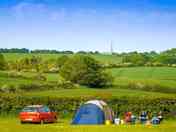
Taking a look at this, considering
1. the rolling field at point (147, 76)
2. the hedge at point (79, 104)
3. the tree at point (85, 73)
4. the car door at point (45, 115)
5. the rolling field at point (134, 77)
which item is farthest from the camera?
the rolling field at point (147, 76)

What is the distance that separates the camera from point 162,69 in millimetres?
127375

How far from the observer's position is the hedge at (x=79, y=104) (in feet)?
203

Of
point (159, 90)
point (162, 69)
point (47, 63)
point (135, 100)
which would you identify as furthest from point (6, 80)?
point (47, 63)

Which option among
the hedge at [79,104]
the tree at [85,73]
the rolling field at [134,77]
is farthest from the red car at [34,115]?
the tree at [85,73]

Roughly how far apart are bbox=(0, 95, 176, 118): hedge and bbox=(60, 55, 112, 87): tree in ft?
114

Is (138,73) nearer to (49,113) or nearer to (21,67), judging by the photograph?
(21,67)

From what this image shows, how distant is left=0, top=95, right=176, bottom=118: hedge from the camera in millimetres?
61906

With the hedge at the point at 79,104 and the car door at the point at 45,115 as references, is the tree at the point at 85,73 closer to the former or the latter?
the hedge at the point at 79,104

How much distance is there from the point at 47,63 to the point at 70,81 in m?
52.7

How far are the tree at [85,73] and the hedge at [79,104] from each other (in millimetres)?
34826

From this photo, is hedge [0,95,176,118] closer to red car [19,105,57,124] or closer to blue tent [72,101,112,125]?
red car [19,105,57,124]

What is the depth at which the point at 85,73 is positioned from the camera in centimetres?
10231

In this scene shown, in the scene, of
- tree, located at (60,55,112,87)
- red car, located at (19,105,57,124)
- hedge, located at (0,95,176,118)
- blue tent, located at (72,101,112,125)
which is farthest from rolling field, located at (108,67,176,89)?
blue tent, located at (72,101,112,125)

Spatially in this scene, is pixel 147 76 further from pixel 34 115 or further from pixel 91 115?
pixel 91 115
